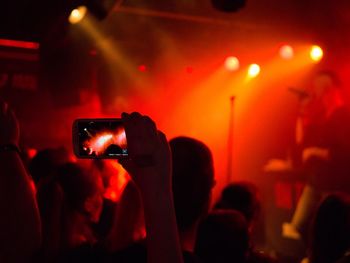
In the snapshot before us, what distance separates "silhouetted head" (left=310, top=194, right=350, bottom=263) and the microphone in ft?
16.0

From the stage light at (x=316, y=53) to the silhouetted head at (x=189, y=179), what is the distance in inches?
245

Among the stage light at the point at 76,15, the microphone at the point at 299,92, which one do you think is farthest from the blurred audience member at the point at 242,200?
the microphone at the point at 299,92

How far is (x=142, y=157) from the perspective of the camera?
1.04 meters

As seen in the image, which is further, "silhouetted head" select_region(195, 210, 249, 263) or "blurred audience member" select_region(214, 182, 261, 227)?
"blurred audience member" select_region(214, 182, 261, 227)

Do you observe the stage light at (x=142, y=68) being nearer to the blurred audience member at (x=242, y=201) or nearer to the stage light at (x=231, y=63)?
the stage light at (x=231, y=63)

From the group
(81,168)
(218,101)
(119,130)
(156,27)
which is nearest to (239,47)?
(218,101)

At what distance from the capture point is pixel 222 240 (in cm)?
190

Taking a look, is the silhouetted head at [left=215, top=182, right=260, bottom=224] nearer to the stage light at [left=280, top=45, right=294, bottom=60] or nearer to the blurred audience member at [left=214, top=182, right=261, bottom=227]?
the blurred audience member at [left=214, top=182, right=261, bottom=227]

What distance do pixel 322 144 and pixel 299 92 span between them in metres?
1.09

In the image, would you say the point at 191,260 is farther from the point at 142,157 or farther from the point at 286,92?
the point at 286,92

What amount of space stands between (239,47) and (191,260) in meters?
6.86

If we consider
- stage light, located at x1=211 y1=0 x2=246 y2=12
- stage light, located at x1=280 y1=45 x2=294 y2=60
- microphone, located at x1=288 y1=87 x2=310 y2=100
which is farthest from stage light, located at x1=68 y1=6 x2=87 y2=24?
microphone, located at x1=288 y1=87 x2=310 y2=100

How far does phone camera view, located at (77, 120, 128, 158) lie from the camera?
4.30 feet

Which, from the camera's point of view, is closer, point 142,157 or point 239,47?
point 142,157
